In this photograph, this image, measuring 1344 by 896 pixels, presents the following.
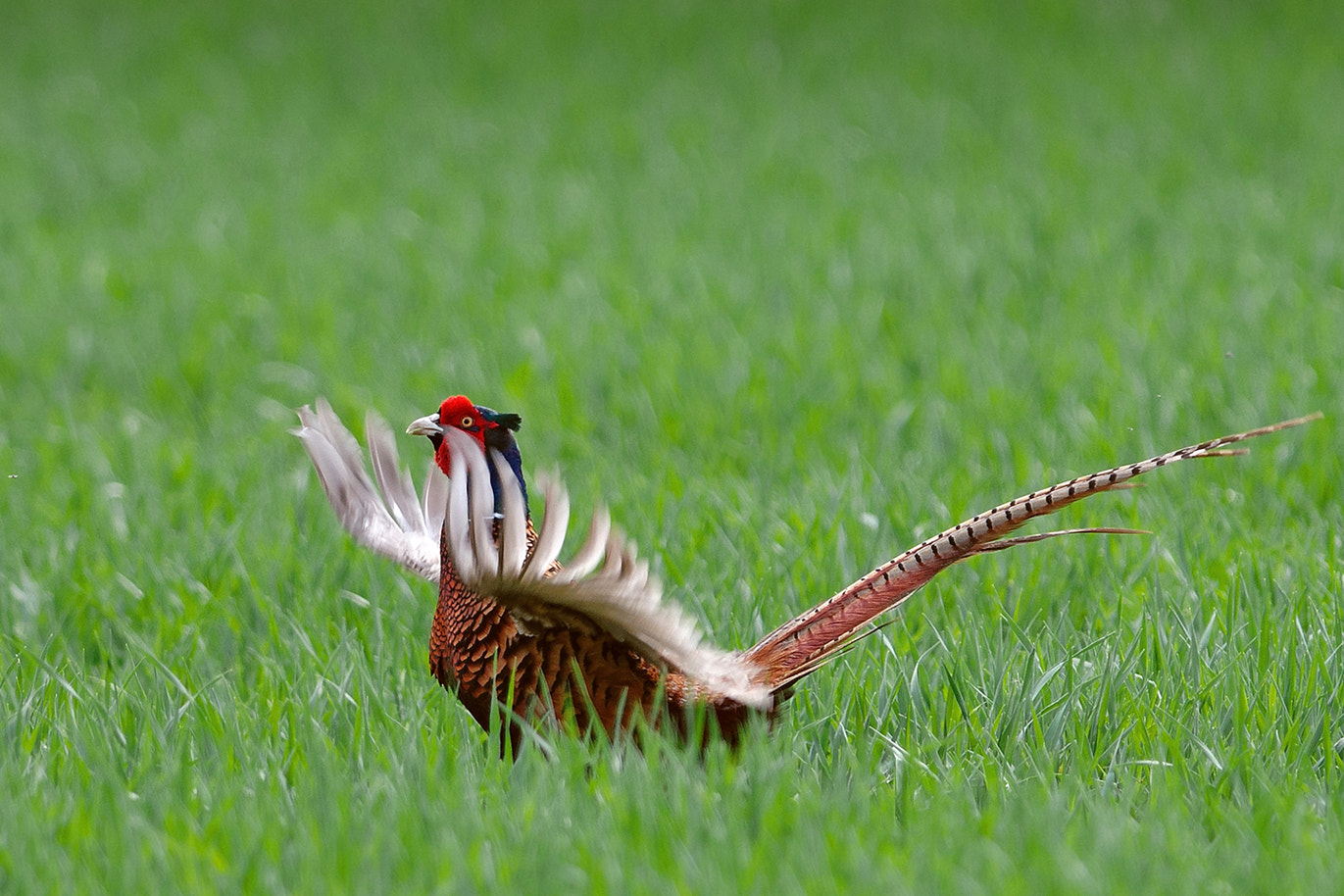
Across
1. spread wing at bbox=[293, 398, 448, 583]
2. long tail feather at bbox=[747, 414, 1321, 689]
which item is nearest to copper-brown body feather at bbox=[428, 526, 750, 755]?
long tail feather at bbox=[747, 414, 1321, 689]

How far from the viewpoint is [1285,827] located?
2418 millimetres

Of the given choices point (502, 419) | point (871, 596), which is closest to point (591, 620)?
point (502, 419)

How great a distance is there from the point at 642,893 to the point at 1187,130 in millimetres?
9713

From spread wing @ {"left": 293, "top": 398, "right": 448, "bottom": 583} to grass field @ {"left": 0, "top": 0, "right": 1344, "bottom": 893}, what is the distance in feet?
0.86

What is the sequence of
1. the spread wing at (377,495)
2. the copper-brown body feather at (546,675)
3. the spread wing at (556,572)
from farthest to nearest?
the spread wing at (377,495), the copper-brown body feather at (546,675), the spread wing at (556,572)

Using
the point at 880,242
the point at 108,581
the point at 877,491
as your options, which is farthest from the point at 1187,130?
the point at 108,581

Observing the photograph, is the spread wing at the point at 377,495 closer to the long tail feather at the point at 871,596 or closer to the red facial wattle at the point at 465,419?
the red facial wattle at the point at 465,419

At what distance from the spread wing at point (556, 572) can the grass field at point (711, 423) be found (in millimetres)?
203

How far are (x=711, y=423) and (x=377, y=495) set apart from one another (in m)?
2.65

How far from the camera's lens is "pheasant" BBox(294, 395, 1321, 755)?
244 centimetres

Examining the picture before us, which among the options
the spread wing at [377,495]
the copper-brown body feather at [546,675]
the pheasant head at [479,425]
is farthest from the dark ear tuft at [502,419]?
the spread wing at [377,495]

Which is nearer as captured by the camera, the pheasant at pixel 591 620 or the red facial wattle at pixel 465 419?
the pheasant at pixel 591 620

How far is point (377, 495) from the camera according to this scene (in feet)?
10.4

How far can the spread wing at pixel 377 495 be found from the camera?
120 inches
